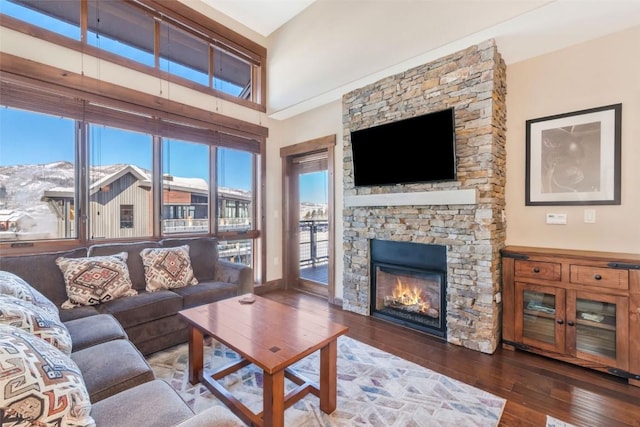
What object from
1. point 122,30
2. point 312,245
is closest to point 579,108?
point 312,245

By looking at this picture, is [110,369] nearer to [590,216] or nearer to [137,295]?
[137,295]

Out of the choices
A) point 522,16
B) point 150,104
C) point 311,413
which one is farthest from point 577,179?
point 150,104

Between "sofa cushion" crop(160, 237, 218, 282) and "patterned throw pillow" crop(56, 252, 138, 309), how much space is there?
2.17 feet

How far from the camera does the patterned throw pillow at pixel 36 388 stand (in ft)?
→ 2.49

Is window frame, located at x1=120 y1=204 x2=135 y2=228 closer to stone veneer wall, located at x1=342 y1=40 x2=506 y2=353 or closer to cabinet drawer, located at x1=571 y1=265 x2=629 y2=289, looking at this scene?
stone veneer wall, located at x1=342 y1=40 x2=506 y2=353

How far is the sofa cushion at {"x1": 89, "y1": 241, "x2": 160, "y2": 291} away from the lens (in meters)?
2.79

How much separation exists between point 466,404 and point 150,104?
4112 millimetres

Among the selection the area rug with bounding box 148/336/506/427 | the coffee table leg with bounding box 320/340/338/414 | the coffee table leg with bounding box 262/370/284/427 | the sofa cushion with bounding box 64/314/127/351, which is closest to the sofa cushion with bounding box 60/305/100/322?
the sofa cushion with bounding box 64/314/127/351

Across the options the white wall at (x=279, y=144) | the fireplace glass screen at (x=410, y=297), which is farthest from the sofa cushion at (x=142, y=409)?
the white wall at (x=279, y=144)

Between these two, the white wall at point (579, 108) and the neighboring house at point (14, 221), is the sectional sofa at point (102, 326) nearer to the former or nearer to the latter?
the neighboring house at point (14, 221)

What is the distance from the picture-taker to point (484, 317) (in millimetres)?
2584

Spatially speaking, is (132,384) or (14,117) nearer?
(132,384)

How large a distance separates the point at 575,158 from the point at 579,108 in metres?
0.44

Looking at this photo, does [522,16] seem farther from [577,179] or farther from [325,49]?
[325,49]
